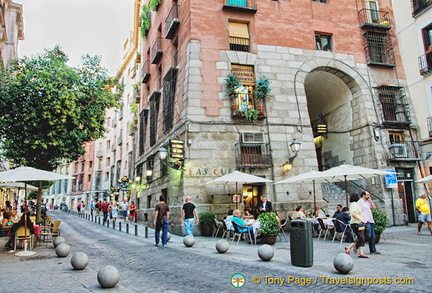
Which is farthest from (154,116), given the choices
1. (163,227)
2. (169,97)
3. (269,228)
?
(269,228)

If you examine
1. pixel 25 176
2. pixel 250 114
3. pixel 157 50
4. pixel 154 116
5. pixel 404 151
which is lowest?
pixel 25 176

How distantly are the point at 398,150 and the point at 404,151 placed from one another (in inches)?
13.6

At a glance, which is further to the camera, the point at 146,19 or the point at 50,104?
the point at 146,19

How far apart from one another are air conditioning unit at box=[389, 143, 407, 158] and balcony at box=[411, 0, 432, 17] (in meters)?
7.54

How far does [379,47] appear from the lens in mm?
18969

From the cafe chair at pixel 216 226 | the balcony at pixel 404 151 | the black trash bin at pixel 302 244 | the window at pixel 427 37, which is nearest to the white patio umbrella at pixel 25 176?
the cafe chair at pixel 216 226

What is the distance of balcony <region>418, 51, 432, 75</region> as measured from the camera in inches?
685

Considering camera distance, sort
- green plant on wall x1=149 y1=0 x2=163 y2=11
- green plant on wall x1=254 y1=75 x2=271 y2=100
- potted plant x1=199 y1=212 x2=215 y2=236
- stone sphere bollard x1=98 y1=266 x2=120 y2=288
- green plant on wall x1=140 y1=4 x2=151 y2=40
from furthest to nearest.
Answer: green plant on wall x1=140 y1=4 x2=151 y2=40
green plant on wall x1=149 y1=0 x2=163 y2=11
green plant on wall x1=254 y1=75 x2=271 y2=100
potted plant x1=199 y1=212 x2=215 y2=236
stone sphere bollard x1=98 y1=266 x2=120 y2=288

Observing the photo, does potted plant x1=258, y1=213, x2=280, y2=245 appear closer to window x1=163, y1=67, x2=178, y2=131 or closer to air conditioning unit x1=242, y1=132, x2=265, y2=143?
air conditioning unit x1=242, y1=132, x2=265, y2=143

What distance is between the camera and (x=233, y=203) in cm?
1427

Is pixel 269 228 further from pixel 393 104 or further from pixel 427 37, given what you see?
pixel 427 37

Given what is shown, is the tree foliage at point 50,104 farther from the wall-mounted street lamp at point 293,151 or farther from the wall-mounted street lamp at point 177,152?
the wall-mounted street lamp at point 293,151

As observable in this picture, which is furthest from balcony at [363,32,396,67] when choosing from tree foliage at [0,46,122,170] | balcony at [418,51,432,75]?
tree foliage at [0,46,122,170]

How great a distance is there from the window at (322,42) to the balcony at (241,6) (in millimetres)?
4042
